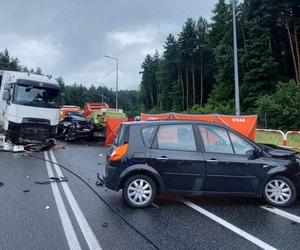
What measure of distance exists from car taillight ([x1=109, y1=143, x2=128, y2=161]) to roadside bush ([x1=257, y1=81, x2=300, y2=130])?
18.7 metres

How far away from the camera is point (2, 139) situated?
18.0 meters

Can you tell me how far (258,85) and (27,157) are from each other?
32.4 m

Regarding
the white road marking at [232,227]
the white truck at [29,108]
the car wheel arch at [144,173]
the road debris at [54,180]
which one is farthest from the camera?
the white truck at [29,108]

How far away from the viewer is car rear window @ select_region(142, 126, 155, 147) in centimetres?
766

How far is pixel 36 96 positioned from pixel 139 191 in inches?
478

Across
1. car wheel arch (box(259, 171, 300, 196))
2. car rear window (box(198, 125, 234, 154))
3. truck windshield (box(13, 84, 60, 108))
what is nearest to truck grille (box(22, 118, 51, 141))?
truck windshield (box(13, 84, 60, 108))

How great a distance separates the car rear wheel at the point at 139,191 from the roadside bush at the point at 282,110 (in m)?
18.7

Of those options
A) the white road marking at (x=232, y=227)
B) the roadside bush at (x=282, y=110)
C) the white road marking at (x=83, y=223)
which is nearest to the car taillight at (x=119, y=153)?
the white road marking at (x=83, y=223)

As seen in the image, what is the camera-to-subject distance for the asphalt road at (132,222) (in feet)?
18.3

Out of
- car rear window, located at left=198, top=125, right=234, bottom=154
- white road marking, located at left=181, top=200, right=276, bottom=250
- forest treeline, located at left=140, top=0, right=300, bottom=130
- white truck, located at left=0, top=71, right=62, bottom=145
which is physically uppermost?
forest treeline, located at left=140, top=0, right=300, bottom=130

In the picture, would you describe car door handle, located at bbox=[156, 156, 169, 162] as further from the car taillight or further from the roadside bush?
the roadside bush

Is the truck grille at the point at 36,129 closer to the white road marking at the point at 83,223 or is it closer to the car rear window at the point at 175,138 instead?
the white road marking at the point at 83,223

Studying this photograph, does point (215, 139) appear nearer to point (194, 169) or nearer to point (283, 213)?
point (194, 169)

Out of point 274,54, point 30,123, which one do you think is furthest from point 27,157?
point 274,54
